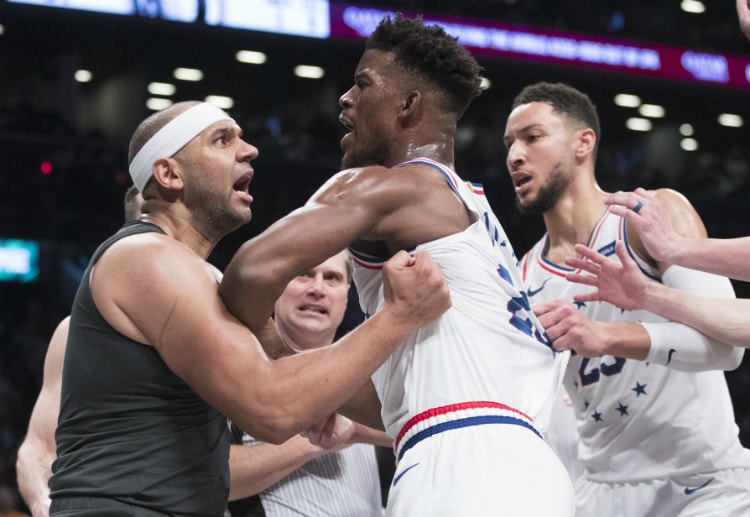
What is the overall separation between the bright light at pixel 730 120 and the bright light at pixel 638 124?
149 centimetres

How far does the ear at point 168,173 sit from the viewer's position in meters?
2.99

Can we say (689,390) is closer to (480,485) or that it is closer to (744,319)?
(744,319)

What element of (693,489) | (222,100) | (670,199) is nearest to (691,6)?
(222,100)

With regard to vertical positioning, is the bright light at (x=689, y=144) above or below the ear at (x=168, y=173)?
below

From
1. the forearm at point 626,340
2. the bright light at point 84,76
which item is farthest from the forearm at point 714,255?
the bright light at point 84,76

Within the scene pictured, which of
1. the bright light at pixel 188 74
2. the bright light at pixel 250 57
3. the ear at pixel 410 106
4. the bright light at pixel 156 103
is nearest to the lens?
the ear at pixel 410 106

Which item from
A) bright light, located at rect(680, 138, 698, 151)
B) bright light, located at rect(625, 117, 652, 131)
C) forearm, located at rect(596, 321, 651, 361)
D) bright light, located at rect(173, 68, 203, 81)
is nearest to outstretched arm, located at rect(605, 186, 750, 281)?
forearm, located at rect(596, 321, 651, 361)

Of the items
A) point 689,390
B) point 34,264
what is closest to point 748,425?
point 34,264

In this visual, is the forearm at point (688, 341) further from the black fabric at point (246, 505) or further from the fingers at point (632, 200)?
the black fabric at point (246, 505)

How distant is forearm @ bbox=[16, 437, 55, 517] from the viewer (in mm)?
3779

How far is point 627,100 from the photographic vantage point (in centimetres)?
1902

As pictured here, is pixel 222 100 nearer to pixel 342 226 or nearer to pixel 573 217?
pixel 573 217

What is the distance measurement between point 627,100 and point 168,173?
17.2 m

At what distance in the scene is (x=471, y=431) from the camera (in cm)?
256
